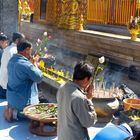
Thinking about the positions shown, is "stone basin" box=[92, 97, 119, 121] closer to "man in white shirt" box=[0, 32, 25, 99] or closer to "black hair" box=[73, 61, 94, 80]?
"man in white shirt" box=[0, 32, 25, 99]

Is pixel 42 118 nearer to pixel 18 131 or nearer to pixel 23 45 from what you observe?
pixel 18 131

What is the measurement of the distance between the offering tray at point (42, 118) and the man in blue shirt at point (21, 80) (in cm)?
30

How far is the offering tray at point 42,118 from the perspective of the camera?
6.60 meters

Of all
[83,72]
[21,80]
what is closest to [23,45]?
[21,80]

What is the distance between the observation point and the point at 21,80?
23.1 ft

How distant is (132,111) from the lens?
6832 mm

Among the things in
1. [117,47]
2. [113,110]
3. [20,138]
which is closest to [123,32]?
[117,47]

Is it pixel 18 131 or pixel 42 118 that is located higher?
pixel 42 118

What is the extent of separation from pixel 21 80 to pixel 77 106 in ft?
9.76

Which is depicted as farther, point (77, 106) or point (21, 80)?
point (21, 80)

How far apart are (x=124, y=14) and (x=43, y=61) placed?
396 cm

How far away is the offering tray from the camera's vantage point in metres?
6.60

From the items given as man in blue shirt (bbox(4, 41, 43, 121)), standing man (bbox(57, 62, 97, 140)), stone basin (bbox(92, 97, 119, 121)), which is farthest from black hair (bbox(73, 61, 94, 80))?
stone basin (bbox(92, 97, 119, 121))

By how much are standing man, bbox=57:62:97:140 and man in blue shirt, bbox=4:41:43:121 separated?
2.42 m
